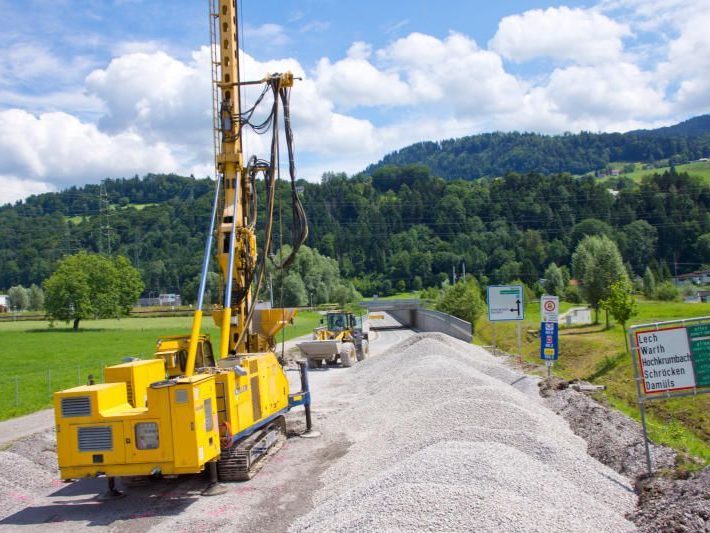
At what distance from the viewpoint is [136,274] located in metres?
86.2

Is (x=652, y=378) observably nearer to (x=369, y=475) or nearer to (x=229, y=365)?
(x=369, y=475)

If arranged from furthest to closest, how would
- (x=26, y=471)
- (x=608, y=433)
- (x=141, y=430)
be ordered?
(x=26, y=471) < (x=608, y=433) < (x=141, y=430)

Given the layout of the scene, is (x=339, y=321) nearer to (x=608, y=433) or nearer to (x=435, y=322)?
(x=435, y=322)

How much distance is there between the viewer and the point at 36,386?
2888cm

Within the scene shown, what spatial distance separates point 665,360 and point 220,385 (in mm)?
7750

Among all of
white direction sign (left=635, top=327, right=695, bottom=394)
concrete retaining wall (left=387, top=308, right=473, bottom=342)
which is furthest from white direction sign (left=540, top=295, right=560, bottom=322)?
concrete retaining wall (left=387, top=308, right=473, bottom=342)

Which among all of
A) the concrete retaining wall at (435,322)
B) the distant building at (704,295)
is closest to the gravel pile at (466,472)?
the concrete retaining wall at (435,322)

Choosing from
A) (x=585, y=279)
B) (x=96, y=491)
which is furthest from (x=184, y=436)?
(x=585, y=279)

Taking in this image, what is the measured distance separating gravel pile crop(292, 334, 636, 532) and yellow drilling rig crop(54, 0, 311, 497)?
2.02 metres

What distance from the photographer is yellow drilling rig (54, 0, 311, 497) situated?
1118 centimetres

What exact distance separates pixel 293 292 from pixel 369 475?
281 feet

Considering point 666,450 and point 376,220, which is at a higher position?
point 376,220

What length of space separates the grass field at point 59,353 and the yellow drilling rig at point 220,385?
2112 millimetres

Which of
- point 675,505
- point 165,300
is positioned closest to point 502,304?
point 675,505
